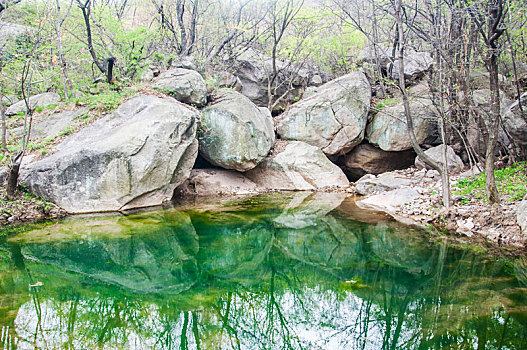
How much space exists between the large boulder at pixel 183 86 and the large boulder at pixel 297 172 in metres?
3.25

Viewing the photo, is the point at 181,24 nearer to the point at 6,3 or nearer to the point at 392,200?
the point at 6,3

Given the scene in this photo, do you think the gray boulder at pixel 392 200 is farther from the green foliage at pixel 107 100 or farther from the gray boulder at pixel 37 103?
the gray boulder at pixel 37 103

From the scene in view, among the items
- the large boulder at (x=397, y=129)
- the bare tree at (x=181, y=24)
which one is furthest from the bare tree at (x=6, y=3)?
the large boulder at (x=397, y=129)

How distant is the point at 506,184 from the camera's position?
26.4 feet

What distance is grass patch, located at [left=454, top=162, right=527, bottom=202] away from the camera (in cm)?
723

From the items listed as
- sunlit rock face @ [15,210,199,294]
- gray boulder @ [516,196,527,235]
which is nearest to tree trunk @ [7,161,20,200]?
sunlit rock face @ [15,210,199,294]

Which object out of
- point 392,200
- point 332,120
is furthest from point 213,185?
point 392,200

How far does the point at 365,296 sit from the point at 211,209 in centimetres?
577

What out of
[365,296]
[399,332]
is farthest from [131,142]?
[399,332]

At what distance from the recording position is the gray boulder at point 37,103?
1125 cm

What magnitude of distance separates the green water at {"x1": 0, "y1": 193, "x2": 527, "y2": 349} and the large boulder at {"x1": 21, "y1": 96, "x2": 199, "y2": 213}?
4.15 ft

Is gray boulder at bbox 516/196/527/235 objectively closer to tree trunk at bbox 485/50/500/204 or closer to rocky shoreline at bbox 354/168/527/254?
rocky shoreline at bbox 354/168/527/254

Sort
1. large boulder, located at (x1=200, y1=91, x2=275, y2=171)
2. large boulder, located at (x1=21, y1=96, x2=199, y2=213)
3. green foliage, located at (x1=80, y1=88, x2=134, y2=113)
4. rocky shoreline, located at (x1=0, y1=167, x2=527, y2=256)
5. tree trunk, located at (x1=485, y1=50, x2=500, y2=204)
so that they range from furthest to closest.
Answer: large boulder, located at (x1=200, y1=91, x2=275, y2=171), green foliage, located at (x1=80, y1=88, x2=134, y2=113), large boulder, located at (x1=21, y1=96, x2=199, y2=213), tree trunk, located at (x1=485, y1=50, x2=500, y2=204), rocky shoreline, located at (x1=0, y1=167, x2=527, y2=256)

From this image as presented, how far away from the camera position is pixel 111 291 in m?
4.52
